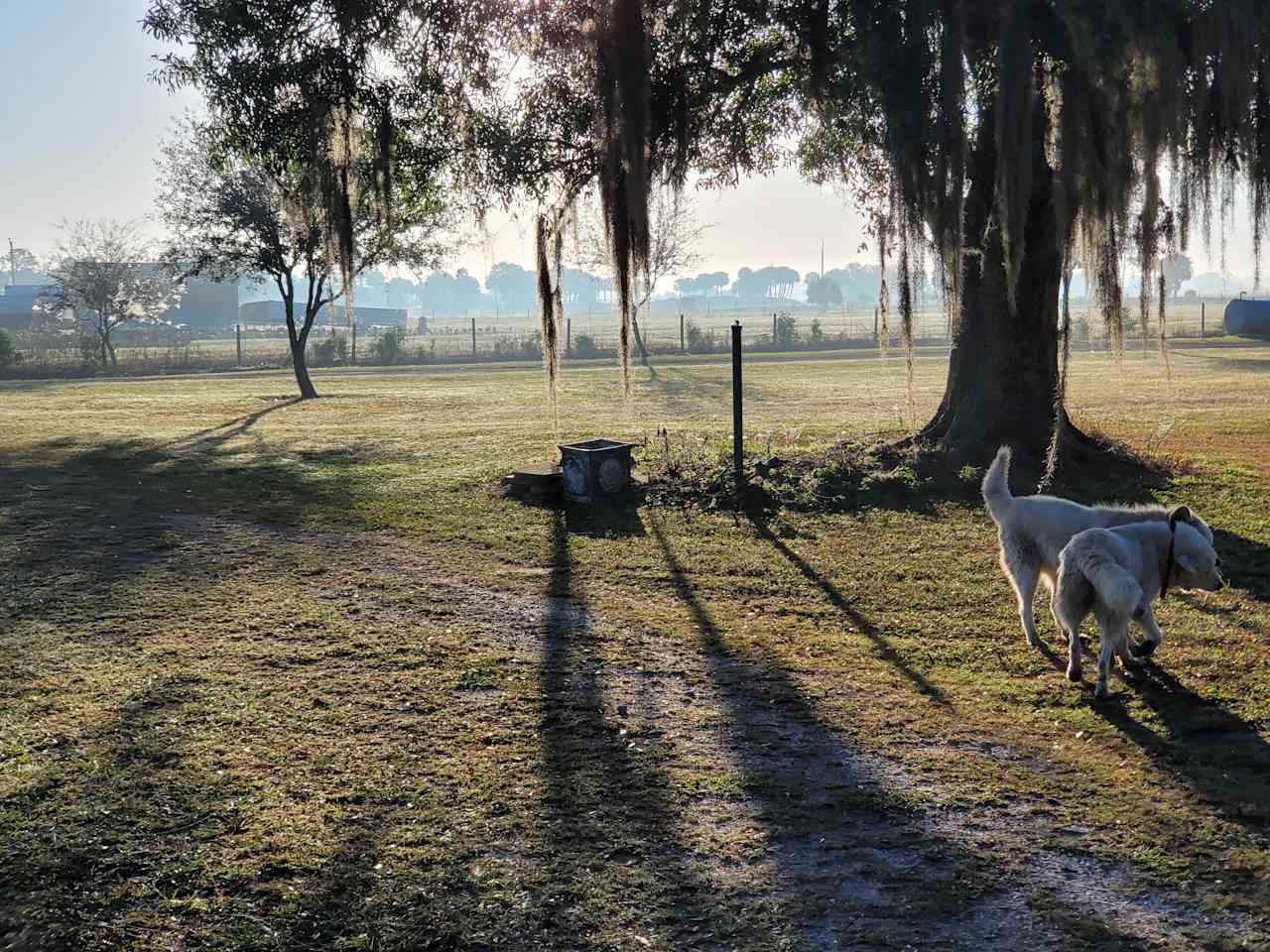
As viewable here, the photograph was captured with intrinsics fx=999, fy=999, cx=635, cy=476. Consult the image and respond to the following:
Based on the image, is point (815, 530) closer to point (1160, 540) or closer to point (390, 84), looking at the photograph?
point (1160, 540)

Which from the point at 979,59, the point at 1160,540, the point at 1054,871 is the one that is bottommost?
the point at 1054,871

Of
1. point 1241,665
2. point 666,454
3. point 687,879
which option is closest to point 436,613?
point 687,879

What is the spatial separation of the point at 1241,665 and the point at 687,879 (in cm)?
375

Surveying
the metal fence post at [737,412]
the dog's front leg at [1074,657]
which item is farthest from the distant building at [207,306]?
the dog's front leg at [1074,657]

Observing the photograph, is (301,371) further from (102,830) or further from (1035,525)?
(102,830)

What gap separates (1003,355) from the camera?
10969 mm

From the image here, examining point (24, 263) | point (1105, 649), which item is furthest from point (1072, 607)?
point (24, 263)

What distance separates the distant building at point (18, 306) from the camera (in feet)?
268

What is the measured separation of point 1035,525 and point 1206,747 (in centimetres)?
164

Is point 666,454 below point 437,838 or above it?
above

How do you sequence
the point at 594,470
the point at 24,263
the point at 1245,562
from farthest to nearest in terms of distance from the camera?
the point at 24,263
the point at 594,470
the point at 1245,562

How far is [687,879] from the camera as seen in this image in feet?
11.4

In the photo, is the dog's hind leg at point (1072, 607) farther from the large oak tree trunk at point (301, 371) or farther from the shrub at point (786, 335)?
the shrub at point (786, 335)

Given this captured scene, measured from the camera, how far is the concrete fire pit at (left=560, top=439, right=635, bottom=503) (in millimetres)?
10609
